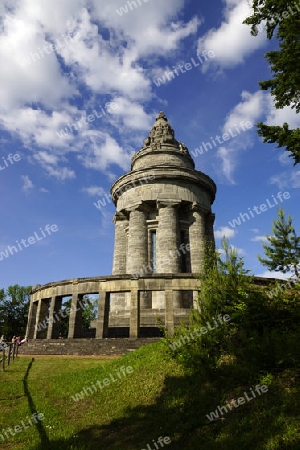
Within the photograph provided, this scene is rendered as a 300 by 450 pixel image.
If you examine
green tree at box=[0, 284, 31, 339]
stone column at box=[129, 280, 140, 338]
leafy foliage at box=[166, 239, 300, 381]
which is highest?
green tree at box=[0, 284, 31, 339]

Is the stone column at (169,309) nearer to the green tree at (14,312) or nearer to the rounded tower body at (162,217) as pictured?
the rounded tower body at (162,217)

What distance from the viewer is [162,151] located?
95.6 feet

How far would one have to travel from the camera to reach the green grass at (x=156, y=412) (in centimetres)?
537

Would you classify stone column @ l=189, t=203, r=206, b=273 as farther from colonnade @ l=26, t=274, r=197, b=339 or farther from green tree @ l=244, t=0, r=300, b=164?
green tree @ l=244, t=0, r=300, b=164

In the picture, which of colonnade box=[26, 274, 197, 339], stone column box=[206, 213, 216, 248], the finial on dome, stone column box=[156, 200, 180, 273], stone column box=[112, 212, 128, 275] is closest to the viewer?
colonnade box=[26, 274, 197, 339]

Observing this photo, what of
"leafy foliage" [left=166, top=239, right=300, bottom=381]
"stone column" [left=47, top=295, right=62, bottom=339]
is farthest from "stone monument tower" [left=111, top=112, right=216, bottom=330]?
"leafy foliage" [left=166, top=239, right=300, bottom=381]

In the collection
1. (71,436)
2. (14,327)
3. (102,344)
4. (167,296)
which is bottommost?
(71,436)

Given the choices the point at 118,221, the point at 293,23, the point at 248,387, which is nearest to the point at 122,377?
the point at 248,387

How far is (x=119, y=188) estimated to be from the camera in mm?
27500

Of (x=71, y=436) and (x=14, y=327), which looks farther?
(x=14, y=327)

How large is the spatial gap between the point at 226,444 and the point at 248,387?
1838 mm

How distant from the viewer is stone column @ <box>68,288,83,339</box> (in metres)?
17.6

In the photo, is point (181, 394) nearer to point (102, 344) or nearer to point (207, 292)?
point (207, 292)

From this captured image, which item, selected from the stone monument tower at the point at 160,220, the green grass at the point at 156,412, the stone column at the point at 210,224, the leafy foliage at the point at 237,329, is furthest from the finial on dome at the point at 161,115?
the green grass at the point at 156,412
